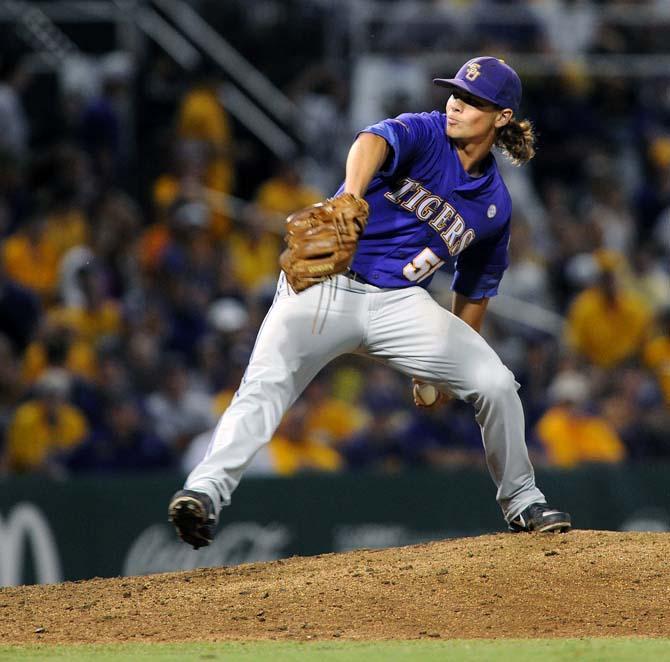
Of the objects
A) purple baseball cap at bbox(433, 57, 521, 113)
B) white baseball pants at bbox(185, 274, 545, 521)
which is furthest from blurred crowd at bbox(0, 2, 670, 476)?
purple baseball cap at bbox(433, 57, 521, 113)

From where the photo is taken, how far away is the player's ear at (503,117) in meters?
5.30

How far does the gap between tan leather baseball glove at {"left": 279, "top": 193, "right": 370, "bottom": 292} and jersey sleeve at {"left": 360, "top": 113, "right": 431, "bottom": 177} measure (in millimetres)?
281

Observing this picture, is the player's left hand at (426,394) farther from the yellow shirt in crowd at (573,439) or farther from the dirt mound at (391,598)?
the yellow shirt in crowd at (573,439)

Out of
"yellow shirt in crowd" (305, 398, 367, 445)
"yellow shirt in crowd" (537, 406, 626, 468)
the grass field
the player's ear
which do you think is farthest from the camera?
"yellow shirt in crowd" (537, 406, 626, 468)

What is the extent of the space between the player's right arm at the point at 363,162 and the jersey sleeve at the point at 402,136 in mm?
46

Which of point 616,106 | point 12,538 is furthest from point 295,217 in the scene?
point 616,106

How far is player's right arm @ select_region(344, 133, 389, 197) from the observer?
15.6 ft

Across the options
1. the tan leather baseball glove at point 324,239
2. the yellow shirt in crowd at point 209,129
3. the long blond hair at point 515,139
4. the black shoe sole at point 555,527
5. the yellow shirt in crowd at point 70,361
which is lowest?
the black shoe sole at point 555,527

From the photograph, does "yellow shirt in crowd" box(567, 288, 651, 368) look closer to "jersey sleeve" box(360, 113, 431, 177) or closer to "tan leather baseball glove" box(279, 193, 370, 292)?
"jersey sleeve" box(360, 113, 431, 177)

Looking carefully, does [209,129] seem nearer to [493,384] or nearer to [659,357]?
[659,357]

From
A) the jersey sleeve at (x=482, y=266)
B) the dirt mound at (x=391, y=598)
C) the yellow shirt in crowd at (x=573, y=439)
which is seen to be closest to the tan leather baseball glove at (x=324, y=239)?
the jersey sleeve at (x=482, y=266)

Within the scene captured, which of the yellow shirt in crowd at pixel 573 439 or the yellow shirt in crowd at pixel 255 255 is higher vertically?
the yellow shirt in crowd at pixel 255 255

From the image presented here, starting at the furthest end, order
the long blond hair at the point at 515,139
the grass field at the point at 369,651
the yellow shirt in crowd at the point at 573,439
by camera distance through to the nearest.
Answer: the yellow shirt in crowd at the point at 573,439 < the long blond hair at the point at 515,139 < the grass field at the point at 369,651

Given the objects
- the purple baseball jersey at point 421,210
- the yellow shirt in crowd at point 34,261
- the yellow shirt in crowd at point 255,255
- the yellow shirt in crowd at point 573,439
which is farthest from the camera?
the yellow shirt in crowd at point 255,255
